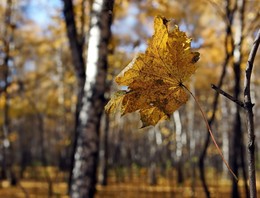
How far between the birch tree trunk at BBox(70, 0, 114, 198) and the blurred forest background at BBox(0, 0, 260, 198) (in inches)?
12.3

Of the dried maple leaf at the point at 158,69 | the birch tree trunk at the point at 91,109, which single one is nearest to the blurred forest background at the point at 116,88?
the birch tree trunk at the point at 91,109

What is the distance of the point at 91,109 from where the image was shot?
2.77 metres

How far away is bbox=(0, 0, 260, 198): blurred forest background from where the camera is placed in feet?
15.6

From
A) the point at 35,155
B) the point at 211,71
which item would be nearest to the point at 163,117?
the point at 211,71

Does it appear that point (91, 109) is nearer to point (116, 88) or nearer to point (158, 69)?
point (158, 69)

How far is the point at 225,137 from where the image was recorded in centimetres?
1711

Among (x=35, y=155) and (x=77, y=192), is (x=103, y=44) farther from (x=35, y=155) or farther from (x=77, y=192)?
(x=35, y=155)

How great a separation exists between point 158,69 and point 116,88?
40.8 ft

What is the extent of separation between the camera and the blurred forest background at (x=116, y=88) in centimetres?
476

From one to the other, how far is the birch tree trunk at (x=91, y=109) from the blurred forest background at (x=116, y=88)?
12.3 inches

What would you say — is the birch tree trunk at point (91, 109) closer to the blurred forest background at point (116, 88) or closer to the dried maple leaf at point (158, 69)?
the blurred forest background at point (116, 88)

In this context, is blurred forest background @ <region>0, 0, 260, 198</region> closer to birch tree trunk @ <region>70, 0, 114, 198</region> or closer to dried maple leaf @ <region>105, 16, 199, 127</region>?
birch tree trunk @ <region>70, 0, 114, 198</region>

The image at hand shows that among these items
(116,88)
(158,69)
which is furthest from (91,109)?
(116,88)

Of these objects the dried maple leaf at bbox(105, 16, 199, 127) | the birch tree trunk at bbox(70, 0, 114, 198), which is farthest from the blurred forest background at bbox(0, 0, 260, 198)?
the dried maple leaf at bbox(105, 16, 199, 127)
